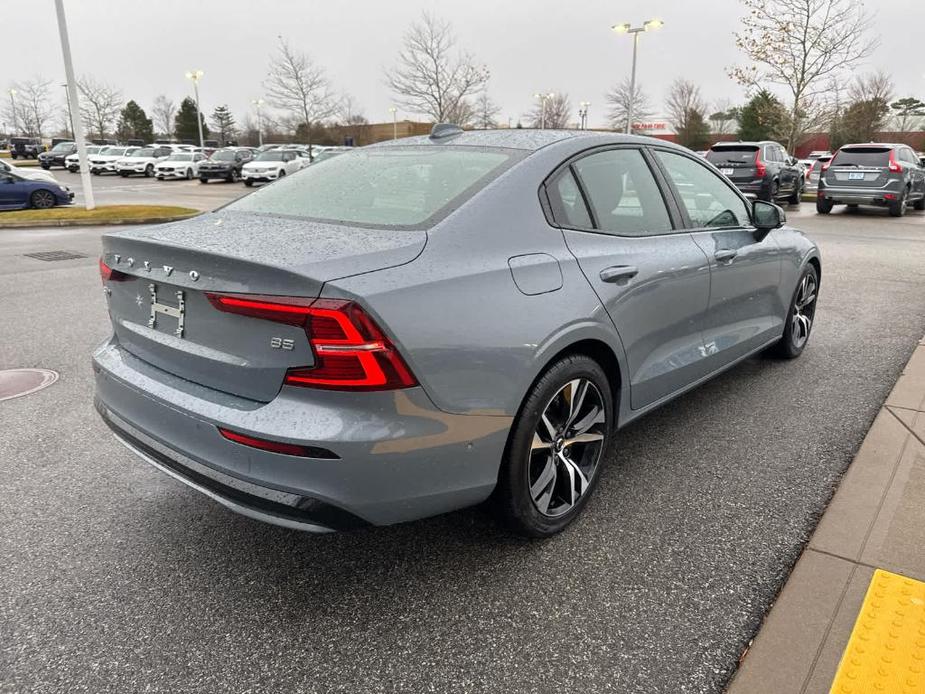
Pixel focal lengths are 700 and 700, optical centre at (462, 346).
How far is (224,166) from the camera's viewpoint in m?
31.0

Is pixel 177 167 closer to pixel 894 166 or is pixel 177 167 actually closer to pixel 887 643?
pixel 894 166

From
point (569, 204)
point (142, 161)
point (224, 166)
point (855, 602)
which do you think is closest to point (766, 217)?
point (569, 204)

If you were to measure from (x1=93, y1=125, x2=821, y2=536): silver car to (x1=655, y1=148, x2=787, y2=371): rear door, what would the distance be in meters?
0.21

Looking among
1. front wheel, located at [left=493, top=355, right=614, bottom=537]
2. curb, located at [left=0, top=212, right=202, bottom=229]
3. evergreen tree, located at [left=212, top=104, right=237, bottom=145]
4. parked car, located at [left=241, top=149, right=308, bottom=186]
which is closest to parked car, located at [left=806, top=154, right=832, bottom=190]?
parked car, located at [left=241, top=149, right=308, bottom=186]

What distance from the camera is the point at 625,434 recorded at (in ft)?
13.0

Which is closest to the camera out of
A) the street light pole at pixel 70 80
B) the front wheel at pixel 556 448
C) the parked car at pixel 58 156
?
the front wheel at pixel 556 448

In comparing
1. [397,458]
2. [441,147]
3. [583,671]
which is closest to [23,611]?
[397,458]

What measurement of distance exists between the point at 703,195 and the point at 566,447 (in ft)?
6.35

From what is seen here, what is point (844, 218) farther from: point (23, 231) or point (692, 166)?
point (23, 231)

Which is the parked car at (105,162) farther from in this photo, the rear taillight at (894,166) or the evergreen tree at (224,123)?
the evergreen tree at (224,123)

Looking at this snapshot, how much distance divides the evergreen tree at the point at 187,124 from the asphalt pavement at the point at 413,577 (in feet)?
278

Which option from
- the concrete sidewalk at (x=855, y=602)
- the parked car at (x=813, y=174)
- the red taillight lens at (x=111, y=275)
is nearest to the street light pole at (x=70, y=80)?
the red taillight lens at (x=111, y=275)

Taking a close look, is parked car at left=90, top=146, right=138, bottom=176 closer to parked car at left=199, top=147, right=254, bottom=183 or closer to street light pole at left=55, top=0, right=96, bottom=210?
parked car at left=199, top=147, right=254, bottom=183

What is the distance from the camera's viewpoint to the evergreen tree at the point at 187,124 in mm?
80125
